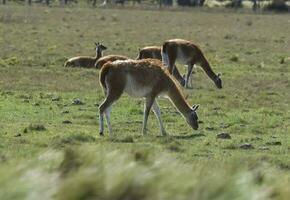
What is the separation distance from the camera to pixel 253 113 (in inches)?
811

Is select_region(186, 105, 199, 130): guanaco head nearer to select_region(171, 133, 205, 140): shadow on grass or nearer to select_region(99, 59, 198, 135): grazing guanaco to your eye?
select_region(171, 133, 205, 140): shadow on grass

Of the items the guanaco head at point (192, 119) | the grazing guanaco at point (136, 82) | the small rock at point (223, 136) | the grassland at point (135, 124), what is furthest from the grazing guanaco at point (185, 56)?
the grazing guanaco at point (136, 82)

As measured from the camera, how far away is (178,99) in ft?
54.6

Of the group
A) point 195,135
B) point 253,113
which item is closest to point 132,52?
point 253,113

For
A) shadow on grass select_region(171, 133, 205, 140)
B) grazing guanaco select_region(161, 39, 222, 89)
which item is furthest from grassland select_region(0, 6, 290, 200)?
grazing guanaco select_region(161, 39, 222, 89)

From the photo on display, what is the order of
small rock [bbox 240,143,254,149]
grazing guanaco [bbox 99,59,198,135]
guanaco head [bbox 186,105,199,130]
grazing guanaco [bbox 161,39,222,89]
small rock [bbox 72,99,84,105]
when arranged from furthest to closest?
grazing guanaco [bbox 161,39,222,89], small rock [bbox 72,99,84,105], guanaco head [bbox 186,105,199,130], grazing guanaco [bbox 99,59,198,135], small rock [bbox 240,143,254,149]

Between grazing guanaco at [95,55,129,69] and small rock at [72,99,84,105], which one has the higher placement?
grazing guanaco at [95,55,129,69]

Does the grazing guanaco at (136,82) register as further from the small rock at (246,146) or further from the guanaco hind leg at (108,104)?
the small rock at (246,146)

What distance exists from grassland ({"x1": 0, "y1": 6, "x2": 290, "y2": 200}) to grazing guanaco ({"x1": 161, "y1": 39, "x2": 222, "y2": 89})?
48 cm

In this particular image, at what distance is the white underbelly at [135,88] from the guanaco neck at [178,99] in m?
0.45

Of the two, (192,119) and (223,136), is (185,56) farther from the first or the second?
(223,136)

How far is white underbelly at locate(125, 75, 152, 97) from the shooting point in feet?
53.4

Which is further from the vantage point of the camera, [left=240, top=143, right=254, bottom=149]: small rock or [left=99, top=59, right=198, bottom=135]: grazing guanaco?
[left=99, top=59, right=198, bottom=135]: grazing guanaco

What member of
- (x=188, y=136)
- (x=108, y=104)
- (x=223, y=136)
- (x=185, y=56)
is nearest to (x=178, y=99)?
(x=188, y=136)
